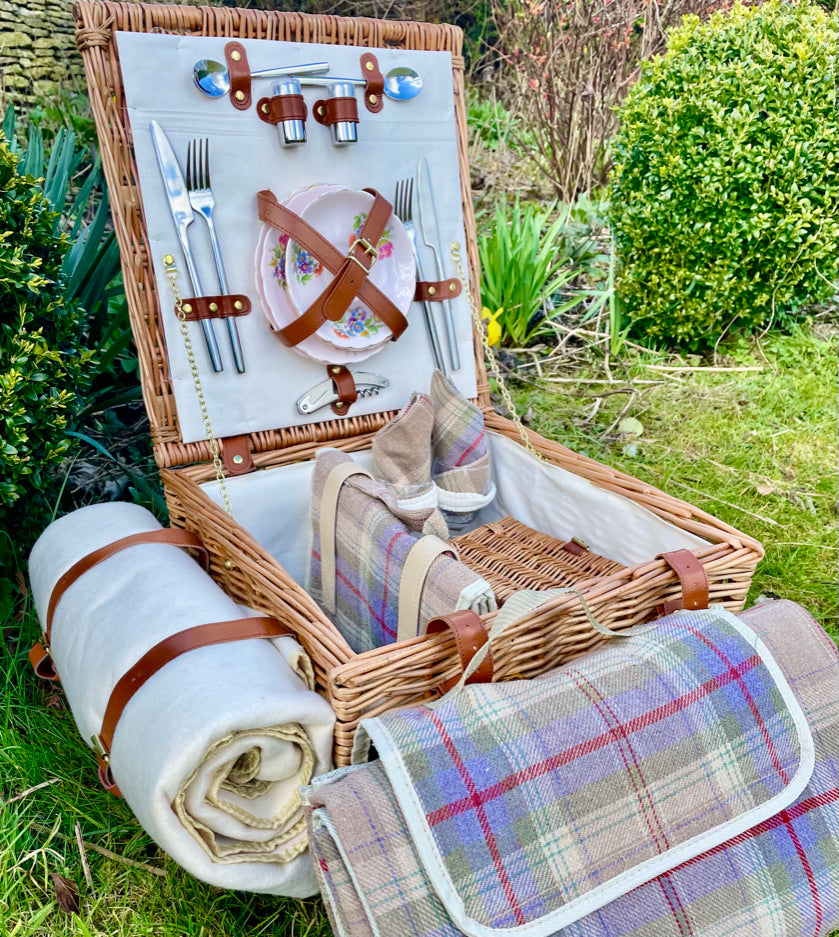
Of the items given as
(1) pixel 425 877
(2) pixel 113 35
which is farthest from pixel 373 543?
(2) pixel 113 35

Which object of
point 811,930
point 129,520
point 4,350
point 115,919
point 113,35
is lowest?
point 115,919

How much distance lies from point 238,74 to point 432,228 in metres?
0.48

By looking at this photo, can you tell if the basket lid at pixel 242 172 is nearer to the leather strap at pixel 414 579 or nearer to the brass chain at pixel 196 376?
the brass chain at pixel 196 376

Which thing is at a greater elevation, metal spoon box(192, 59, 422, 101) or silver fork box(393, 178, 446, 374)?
metal spoon box(192, 59, 422, 101)

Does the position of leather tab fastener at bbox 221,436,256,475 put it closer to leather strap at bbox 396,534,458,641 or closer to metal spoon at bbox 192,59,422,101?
leather strap at bbox 396,534,458,641

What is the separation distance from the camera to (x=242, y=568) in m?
1.13

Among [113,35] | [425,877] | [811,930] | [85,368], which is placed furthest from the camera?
[85,368]

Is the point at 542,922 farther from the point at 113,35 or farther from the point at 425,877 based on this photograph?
the point at 113,35

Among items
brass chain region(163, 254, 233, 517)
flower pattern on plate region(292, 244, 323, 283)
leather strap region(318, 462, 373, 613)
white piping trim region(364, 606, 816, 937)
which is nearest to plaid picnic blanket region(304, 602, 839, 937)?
white piping trim region(364, 606, 816, 937)

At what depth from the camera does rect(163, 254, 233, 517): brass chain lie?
4.47 ft

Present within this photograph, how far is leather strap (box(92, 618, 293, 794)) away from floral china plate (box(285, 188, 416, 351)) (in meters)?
0.70

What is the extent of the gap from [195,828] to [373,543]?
50 cm

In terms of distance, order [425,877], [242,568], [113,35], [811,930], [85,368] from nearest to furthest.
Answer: [425,877] → [811,930] → [242,568] → [113,35] → [85,368]

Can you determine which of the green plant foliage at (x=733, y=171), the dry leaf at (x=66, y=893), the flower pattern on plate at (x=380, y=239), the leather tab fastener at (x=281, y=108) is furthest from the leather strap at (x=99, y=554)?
the green plant foliage at (x=733, y=171)
